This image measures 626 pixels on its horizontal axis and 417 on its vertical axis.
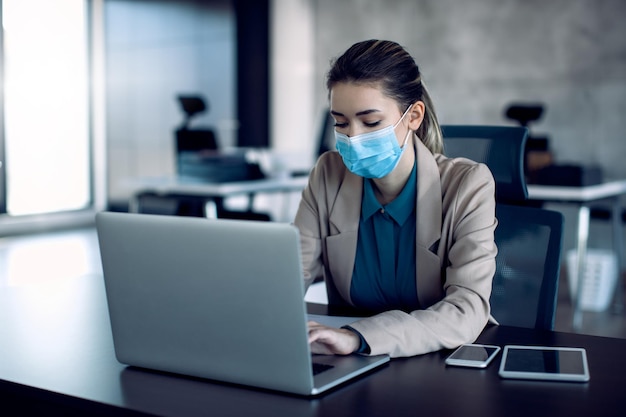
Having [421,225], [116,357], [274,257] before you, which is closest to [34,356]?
[116,357]

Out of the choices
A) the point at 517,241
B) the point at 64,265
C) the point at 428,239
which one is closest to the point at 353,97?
the point at 428,239

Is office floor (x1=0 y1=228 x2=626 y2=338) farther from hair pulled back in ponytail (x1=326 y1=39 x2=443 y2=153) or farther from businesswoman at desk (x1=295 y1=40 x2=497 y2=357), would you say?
hair pulled back in ponytail (x1=326 y1=39 x2=443 y2=153)

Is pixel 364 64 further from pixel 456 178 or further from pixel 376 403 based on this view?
pixel 376 403

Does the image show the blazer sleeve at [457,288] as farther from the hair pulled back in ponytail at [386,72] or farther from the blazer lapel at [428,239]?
the hair pulled back in ponytail at [386,72]

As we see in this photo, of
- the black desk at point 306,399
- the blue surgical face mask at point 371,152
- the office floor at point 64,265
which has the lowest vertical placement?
the office floor at point 64,265

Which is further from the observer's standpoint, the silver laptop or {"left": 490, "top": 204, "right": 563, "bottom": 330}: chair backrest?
{"left": 490, "top": 204, "right": 563, "bottom": 330}: chair backrest

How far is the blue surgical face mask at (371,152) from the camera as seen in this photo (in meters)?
1.63

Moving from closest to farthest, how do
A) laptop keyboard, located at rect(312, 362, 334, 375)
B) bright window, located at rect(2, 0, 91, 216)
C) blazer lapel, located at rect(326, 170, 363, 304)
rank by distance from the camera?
laptop keyboard, located at rect(312, 362, 334, 375) → blazer lapel, located at rect(326, 170, 363, 304) → bright window, located at rect(2, 0, 91, 216)

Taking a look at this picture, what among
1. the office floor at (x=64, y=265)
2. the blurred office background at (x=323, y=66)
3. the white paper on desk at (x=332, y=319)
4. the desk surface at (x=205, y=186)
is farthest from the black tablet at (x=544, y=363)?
the blurred office background at (x=323, y=66)

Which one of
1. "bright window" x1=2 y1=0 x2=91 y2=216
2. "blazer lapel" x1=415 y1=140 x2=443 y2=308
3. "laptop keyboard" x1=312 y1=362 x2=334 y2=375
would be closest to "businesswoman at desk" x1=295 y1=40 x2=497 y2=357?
"blazer lapel" x1=415 y1=140 x2=443 y2=308

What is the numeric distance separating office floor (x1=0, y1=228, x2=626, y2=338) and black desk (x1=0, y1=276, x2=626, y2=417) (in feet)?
8.71

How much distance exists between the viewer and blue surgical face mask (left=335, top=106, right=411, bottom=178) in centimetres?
163

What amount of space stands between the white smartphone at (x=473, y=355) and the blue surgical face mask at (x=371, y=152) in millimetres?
469

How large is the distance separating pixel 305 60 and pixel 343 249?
6.13 meters
